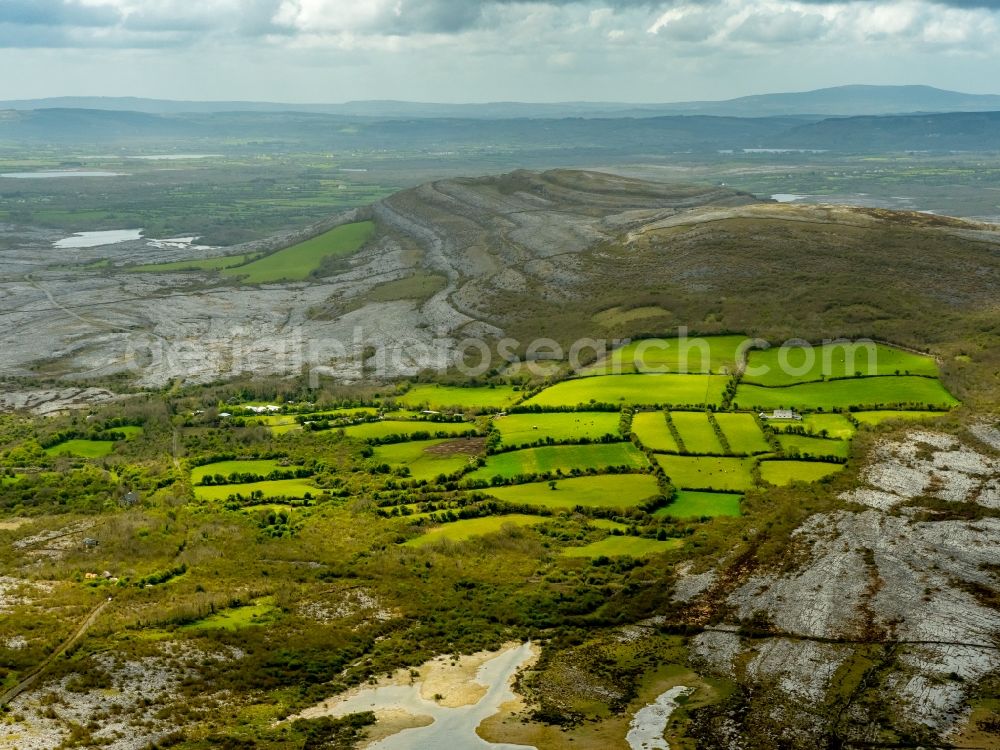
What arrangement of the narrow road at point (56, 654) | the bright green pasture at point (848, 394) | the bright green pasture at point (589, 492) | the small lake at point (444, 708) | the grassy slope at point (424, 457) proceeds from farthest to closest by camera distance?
1. the bright green pasture at point (848, 394)
2. the grassy slope at point (424, 457)
3. the bright green pasture at point (589, 492)
4. the narrow road at point (56, 654)
5. the small lake at point (444, 708)

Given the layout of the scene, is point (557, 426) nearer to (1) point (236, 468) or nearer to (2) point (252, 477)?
(2) point (252, 477)

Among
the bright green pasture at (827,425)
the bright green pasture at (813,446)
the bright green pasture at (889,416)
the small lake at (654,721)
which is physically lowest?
the small lake at (654,721)

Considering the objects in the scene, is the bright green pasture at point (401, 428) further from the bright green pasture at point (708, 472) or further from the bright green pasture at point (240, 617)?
the bright green pasture at point (240, 617)

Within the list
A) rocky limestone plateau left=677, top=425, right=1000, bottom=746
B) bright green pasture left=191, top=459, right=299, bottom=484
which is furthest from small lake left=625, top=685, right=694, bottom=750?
bright green pasture left=191, top=459, right=299, bottom=484

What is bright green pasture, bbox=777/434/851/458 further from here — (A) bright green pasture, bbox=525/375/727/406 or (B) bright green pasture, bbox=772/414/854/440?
(A) bright green pasture, bbox=525/375/727/406

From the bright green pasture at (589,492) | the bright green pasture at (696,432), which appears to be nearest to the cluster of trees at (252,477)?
the bright green pasture at (589,492)

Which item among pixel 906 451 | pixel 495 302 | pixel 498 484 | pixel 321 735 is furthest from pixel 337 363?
pixel 321 735

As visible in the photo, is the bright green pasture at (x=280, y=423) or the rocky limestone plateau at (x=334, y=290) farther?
the rocky limestone plateau at (x=334, y=290)

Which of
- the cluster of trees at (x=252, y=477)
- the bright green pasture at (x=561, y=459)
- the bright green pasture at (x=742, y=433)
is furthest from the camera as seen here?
the bright green pasture at (x=742, y=433)
